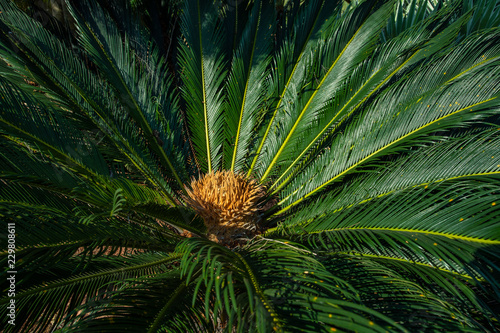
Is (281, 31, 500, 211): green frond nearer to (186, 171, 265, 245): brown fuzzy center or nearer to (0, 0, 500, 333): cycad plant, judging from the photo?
(0, 0, 500, 333): cycad plant

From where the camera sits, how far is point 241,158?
Answer: 343 centimetres

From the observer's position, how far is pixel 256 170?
3424 mm

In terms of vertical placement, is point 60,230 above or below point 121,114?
below

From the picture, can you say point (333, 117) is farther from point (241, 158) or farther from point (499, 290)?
point (499, 290)

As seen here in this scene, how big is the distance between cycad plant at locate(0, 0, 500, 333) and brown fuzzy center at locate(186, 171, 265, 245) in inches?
0.7

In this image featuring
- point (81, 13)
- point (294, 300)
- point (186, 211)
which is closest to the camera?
point (294, 300)

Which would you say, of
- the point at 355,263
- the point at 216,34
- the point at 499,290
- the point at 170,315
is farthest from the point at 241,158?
the point at 499,290

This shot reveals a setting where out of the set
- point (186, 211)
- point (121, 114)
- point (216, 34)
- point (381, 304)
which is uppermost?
point (216, 34)

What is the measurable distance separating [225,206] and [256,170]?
770mm

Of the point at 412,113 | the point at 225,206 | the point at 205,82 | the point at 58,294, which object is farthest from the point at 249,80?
the point at 58,294

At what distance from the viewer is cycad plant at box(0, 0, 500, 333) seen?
4.97ft

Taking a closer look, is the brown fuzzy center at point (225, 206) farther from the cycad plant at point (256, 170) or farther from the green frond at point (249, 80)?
Result: the green frond at point (249, 80)

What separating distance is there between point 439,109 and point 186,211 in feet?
6.22

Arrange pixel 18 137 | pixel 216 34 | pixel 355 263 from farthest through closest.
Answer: pixel 216 34, pixel 18 137, pixel 355 263
